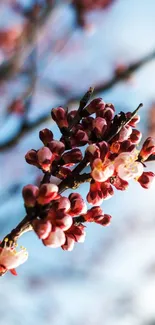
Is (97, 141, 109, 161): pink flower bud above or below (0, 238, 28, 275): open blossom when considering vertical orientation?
above

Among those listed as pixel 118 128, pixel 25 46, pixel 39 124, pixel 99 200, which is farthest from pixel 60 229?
pixel 25 46

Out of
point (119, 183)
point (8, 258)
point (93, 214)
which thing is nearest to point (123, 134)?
point (119, 183)

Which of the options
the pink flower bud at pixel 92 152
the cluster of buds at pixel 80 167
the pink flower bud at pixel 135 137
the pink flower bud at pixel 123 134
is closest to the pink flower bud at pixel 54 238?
the cluster of buds at pixel 80 167

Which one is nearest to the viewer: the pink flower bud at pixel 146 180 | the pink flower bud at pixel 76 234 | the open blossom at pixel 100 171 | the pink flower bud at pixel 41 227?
the pink flower bud at pixel 41 227

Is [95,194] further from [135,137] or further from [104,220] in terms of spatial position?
[135,137]

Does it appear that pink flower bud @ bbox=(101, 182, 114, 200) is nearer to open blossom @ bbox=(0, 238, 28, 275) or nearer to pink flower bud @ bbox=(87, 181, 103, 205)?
pink flower bud @ bbox=(87, 181, 103, 205)

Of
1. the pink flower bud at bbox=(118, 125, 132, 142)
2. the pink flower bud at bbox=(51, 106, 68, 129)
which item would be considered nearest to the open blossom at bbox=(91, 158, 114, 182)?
the pink flower bud at bbox=(118, 125, 132, 142)

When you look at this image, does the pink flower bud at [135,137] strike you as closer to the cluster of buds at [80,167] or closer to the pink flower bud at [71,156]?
the cluster of buds at [80,167]

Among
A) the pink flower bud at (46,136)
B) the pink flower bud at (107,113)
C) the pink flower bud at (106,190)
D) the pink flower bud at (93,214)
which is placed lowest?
the pink flower bud at (93,214)
